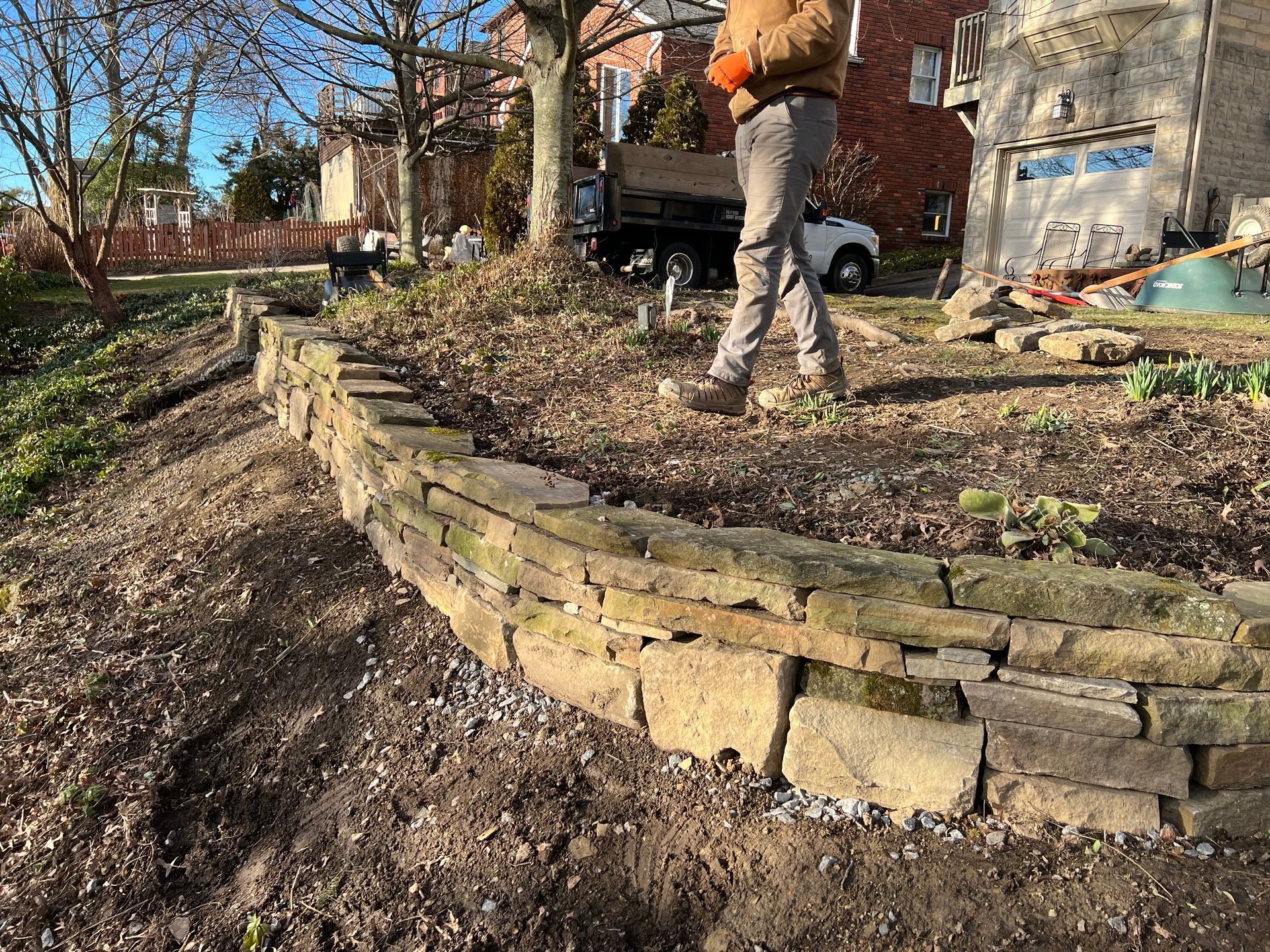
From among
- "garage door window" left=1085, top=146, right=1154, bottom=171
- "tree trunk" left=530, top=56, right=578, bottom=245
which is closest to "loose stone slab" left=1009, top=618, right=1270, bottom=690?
"tree trunk" left=530, top=56, right=578, bottom=245

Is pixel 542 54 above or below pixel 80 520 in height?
above

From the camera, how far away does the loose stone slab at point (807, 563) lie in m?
2.04

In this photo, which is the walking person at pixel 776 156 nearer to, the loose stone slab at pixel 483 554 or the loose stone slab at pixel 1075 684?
the loose stone slab at pixel 483 554

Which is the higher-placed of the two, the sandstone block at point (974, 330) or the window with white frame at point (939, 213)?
the window with white frame at point (939, 213)

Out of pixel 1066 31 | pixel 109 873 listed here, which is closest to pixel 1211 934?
pixel 109 873

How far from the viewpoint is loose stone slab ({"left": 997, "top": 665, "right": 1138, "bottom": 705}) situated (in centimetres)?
193

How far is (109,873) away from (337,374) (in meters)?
2.56

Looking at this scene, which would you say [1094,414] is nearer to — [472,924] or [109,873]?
[472,924]

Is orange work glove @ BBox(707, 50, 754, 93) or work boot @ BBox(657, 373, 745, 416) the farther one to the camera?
work boot @ BBox(657, 373, 745, 416)

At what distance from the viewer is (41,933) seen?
2.47 metres

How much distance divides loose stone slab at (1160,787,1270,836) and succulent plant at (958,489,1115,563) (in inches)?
23.9

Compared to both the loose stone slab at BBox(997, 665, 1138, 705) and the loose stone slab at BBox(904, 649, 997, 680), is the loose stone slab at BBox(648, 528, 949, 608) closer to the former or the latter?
the loose stone slab at BBox(904, 649, 997, 680)

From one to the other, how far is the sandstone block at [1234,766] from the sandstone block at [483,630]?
182 cm

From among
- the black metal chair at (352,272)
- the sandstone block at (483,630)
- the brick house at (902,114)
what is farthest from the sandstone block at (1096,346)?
the brick house at (902,114)
